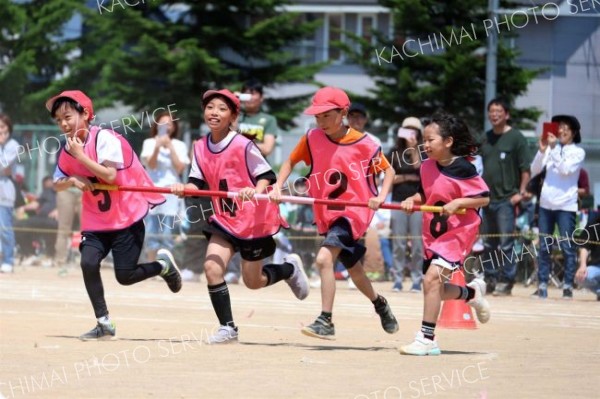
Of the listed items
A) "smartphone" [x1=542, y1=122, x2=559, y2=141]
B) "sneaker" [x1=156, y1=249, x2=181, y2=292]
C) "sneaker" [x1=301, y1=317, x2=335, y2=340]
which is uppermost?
"smartphone" [x1=542, y1=122, x2=559, y2=141]

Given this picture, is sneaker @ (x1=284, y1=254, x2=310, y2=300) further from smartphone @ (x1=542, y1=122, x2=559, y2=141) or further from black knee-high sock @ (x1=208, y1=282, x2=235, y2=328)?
smartphone @ (x1=542, y1=122, x2=559, y2=141)

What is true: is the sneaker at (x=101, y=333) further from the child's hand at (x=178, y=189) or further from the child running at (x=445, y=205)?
the child running at (x=445, y=205)

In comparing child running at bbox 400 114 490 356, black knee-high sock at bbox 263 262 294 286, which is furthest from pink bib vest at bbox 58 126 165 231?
child running at bbox 400 114 490 356

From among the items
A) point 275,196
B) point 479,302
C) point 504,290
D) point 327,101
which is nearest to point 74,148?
point 275,196

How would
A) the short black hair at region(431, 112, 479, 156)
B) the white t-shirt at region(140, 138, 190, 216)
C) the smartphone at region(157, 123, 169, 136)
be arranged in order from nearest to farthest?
the short black hair at region(431, 112, 479, 156) → the smartphone at region(157, 123, 169, 136) → the white t-shirt at region(140, 138, 190, 216)

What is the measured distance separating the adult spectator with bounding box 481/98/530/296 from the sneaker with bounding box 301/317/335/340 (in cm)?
725

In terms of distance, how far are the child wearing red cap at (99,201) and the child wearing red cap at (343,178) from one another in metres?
1.29

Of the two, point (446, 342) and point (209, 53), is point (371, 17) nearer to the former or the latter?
point (209, 53)

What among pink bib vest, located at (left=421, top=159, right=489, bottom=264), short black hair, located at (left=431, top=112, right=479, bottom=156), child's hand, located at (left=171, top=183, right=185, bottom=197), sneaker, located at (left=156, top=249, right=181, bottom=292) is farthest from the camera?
sneaker, located at (left=156, top=249, right=181, bottom=292)

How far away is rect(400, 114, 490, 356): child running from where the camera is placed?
9.45m

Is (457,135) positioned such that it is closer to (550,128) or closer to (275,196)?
(275,196)

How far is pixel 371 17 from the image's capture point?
41.9 metres

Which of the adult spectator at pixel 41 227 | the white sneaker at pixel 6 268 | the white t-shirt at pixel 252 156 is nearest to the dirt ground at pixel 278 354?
the white t-shirt at pixel 252 156

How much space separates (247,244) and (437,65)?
1789 cm
